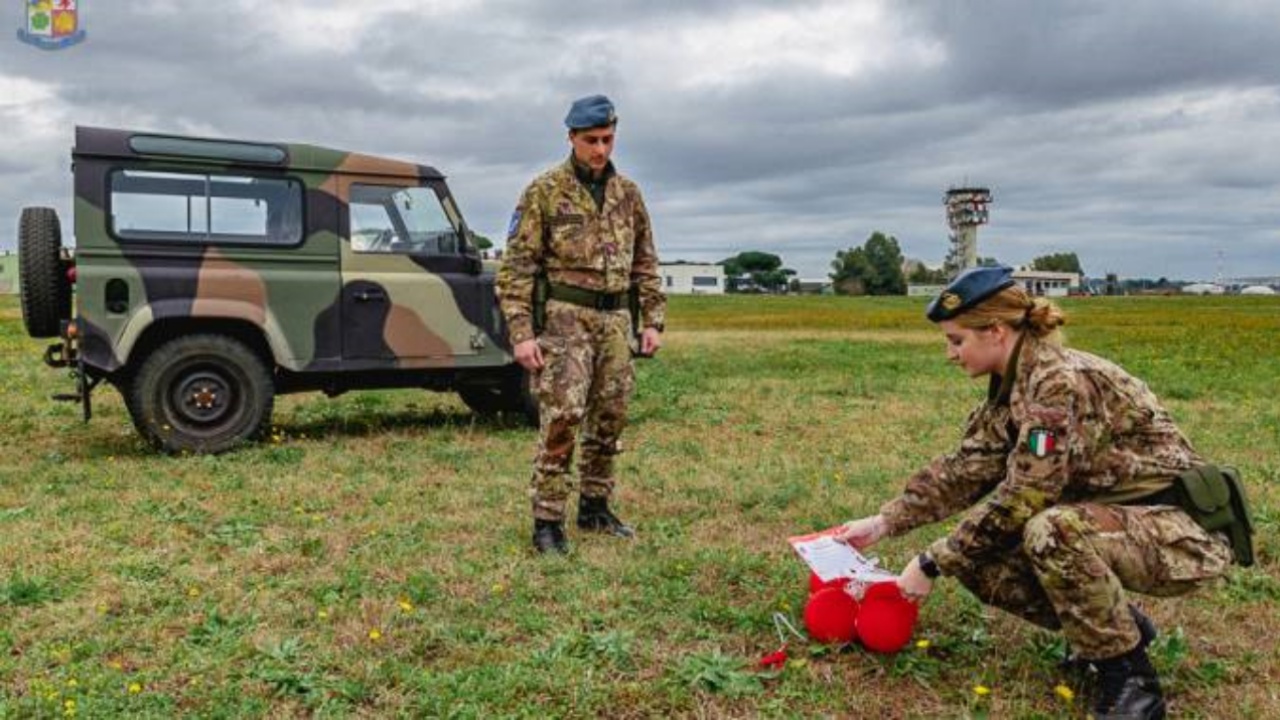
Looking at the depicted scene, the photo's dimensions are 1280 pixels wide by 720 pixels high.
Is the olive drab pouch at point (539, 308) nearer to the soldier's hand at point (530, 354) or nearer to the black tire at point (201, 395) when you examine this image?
the soldier's hand at point (530, 354)

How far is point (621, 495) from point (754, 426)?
9.79ft

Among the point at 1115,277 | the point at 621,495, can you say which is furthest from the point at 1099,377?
the point at 1115,277

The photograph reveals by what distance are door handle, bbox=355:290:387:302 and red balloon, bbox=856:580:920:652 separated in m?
4.93

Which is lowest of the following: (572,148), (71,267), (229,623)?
(229,623)

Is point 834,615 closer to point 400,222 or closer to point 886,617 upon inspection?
point 886,617

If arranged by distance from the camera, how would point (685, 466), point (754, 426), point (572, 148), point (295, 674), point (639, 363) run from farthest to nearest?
1. point (639, 363)
2. point (754, 426)
3. point (685, 466)
4. point (572, 148)
5. point (295, 674)

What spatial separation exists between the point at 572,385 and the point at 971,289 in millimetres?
2058

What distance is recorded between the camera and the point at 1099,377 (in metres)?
2.94

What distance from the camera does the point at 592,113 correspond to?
14.9ft

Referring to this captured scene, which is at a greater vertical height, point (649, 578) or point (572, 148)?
point (572, 148)

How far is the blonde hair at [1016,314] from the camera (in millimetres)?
2961

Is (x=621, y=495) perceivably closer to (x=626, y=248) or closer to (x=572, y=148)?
(x=626, y=248)

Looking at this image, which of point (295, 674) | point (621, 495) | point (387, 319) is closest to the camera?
point (295, 674)

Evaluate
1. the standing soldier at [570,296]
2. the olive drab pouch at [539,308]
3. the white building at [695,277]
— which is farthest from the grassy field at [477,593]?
the white building at [695,277]
